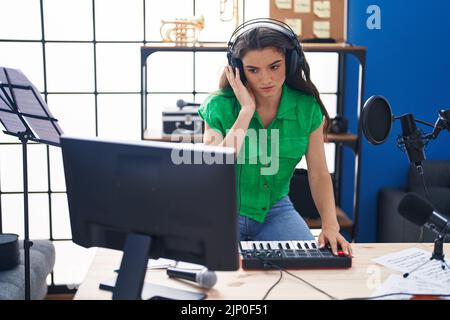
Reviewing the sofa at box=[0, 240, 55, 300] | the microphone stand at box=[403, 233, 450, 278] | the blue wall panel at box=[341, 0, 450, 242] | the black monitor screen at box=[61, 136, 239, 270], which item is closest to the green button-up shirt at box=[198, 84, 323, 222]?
the microphone stand at box=[403, 233, 450, 278]

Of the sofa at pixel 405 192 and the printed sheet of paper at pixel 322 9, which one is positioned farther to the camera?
the printed sheet of paper at pixel 322 9

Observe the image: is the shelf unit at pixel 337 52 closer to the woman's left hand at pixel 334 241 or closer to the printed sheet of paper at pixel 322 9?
the printed sheet of paper at pixel 322 9

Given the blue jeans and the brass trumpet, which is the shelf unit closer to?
the brass trumpet

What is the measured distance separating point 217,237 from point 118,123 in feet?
7.94

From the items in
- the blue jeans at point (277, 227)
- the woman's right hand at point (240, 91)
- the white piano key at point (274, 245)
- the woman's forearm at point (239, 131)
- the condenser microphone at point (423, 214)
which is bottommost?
the blue jeans at point (277, 227)

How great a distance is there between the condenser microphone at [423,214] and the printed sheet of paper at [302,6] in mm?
2273

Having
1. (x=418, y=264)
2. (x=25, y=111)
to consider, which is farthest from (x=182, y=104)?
(x=418, y=264)

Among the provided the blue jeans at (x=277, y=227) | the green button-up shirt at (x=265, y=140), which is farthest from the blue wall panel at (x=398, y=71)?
the blue jeans at (x=277, y=227)

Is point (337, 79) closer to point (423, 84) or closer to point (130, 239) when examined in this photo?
point (423, 84)

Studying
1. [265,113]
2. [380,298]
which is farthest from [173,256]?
[265,113]

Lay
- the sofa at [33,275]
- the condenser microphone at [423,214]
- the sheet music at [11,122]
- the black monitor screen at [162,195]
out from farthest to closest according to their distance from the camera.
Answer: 1. the sofa at [33,275]
2. the sheet music at [11,122]
3. the condenser microphone at [423,214]
4. the black monitor screen at [162,195]

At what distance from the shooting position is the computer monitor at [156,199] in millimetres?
1255

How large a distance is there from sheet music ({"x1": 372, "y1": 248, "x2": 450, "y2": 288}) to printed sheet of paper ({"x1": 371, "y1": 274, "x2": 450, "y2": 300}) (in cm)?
3

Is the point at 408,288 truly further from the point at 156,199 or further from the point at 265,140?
the point at 265,140
